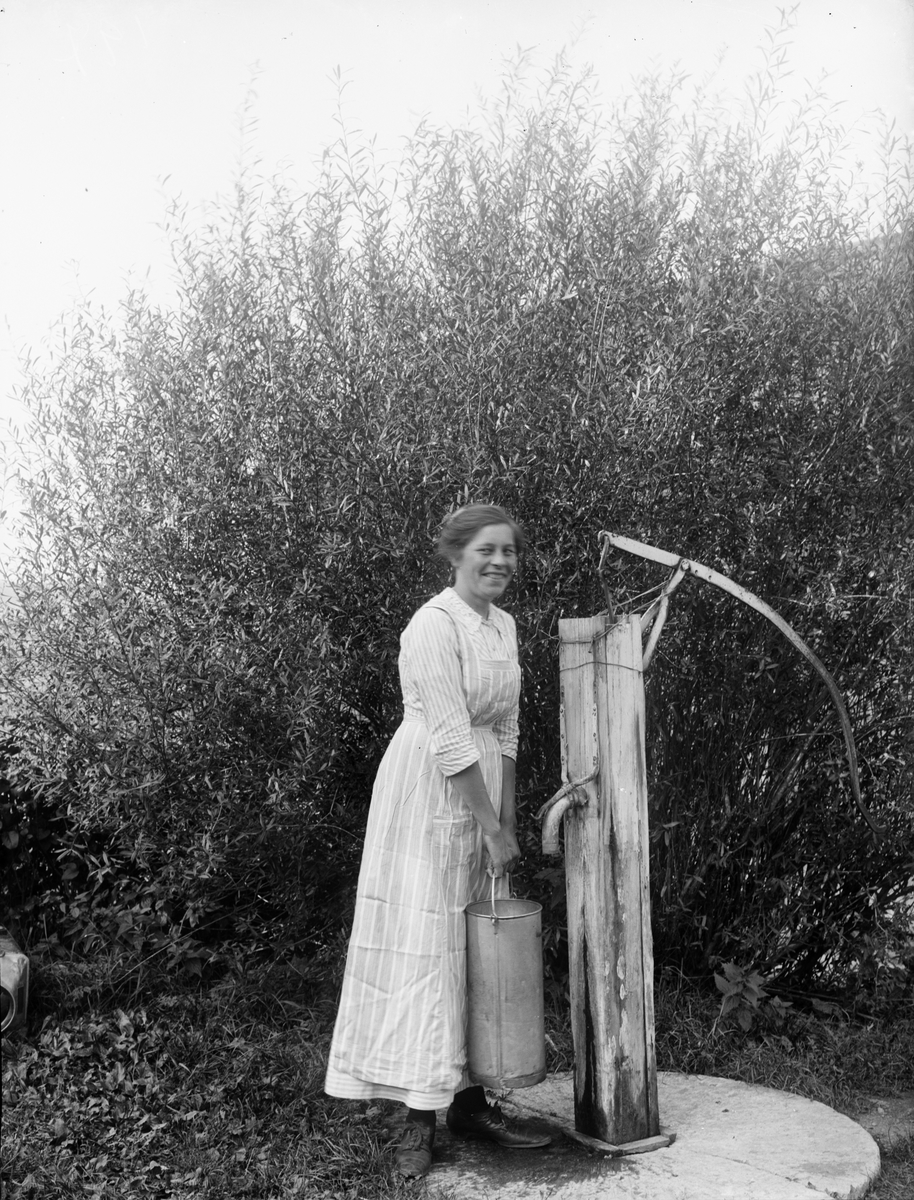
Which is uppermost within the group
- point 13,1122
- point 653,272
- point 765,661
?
point 653,272

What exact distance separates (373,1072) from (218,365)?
2.83m

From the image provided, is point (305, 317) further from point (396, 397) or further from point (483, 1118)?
point (483, 1118)

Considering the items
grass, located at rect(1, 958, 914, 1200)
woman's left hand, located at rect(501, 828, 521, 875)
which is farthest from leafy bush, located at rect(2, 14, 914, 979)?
woman's left hand, located at rect(501, 828, 521, 875)

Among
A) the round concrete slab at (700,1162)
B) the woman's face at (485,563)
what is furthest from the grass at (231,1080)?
the woman's face at (485,563)

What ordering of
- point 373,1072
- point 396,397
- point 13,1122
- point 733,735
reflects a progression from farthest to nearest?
point 733,735, point 396,397, point 13,1122, point 373,1072

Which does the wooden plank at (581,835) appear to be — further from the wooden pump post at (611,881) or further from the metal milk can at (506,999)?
the metal milk can at (506,999)

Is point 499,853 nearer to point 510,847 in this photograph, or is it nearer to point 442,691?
point 510,847

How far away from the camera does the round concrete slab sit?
337 centimetres

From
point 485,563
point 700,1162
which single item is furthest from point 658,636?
point 700,1162

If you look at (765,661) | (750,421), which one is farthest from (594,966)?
(750,421)

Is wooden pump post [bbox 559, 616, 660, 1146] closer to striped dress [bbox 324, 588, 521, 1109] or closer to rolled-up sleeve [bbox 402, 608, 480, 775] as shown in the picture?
striped dress [bbox 324, 588, 521, 1109]

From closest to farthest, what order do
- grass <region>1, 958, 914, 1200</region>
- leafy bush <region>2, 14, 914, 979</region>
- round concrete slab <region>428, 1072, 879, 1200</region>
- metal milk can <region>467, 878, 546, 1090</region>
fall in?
1. round concrete slab <region>428, 1072, 879, 1200</region>
2. metal milk can <region>467, 878, 546, 1090</region>
3. grass <region>1, 958, 914, 1200</region>
4. leafy bush <region>2, 14, 914, 979</region>

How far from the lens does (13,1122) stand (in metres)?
3.82

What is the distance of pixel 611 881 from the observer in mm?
3611
